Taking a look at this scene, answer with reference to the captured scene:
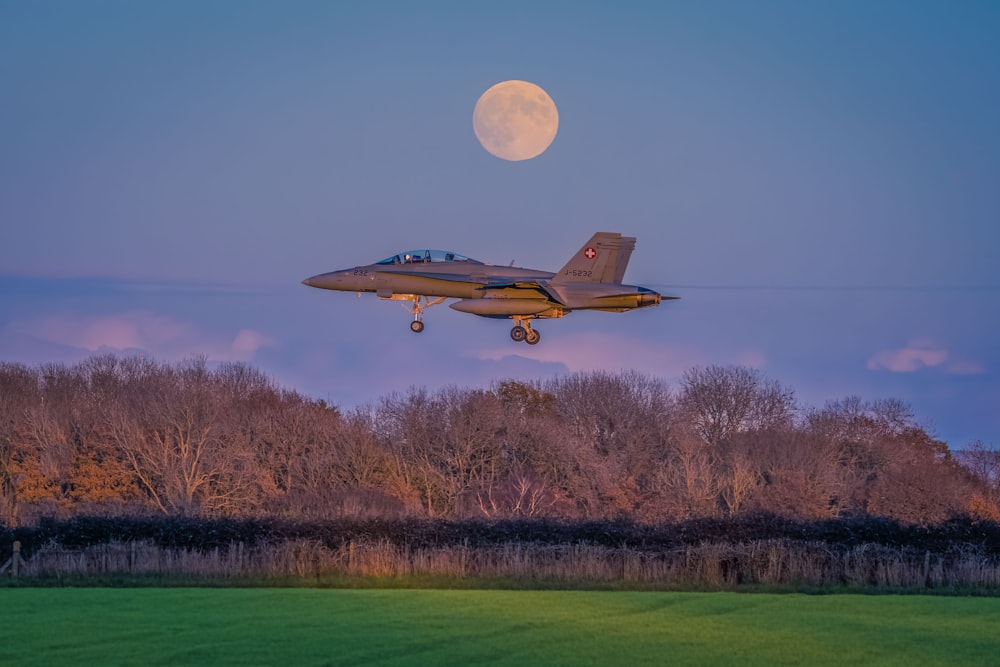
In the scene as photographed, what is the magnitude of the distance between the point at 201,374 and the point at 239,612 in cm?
7381

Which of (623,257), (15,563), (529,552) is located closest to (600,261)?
(623,257)

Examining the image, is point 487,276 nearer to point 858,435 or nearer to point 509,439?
point 509,439

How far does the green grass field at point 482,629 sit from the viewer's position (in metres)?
22.4

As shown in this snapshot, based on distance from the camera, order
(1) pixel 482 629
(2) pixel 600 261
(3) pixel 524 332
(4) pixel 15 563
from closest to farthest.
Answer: (1) pixel 482 629
(4) pixel 15 563
(3) pixel 524 332
(2) pixel 600 261

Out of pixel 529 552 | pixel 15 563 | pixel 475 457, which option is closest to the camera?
pixel 15 563

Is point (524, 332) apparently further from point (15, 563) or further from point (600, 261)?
point (15, 563)

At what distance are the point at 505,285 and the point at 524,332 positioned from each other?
210 centimetres

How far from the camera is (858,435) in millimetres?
92750

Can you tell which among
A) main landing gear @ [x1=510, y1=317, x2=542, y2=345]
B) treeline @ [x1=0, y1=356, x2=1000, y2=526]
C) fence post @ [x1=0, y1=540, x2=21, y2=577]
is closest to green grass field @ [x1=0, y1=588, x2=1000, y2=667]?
fence post @ [x1=0, y1=540, x2=21, y2=577]

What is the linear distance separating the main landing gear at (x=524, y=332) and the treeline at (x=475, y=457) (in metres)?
27.3

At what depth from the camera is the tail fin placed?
49219 millimetres

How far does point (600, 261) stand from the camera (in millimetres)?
49750

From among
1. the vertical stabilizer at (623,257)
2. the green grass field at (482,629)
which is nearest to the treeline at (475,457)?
the vertical stabilizer at (623,257)

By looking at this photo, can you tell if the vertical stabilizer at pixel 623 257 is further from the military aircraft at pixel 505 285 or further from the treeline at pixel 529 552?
the treeline at pixel 529 552
